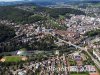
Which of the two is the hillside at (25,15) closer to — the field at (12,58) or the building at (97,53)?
the field at (12,58)

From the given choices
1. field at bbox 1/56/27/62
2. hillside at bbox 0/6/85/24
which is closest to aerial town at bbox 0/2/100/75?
field at bbox 1/56/27/62

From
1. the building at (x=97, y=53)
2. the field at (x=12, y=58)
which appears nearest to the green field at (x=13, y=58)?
the field at (x=12, y=58)

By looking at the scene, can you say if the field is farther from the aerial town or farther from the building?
the building

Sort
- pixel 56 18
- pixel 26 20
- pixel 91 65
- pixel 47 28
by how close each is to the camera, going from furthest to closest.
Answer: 1. pixel 56 18
2. pixel 26 20
3. pixel 47 28
4. pixel 91 65

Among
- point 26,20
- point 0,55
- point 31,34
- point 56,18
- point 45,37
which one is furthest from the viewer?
point 56,18

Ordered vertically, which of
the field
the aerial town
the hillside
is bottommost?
the field

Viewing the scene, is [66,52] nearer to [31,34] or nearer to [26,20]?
[31,34]

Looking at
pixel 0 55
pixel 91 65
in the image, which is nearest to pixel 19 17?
pixel 0 55

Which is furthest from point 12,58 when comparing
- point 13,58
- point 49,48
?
point 49,48

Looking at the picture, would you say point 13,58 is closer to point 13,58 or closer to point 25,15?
point 13,58

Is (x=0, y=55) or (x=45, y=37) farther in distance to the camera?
(x=45, y=37)

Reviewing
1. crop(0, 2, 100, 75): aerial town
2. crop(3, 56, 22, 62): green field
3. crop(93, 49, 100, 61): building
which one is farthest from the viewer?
crop(93, 49, 100, 61): building
